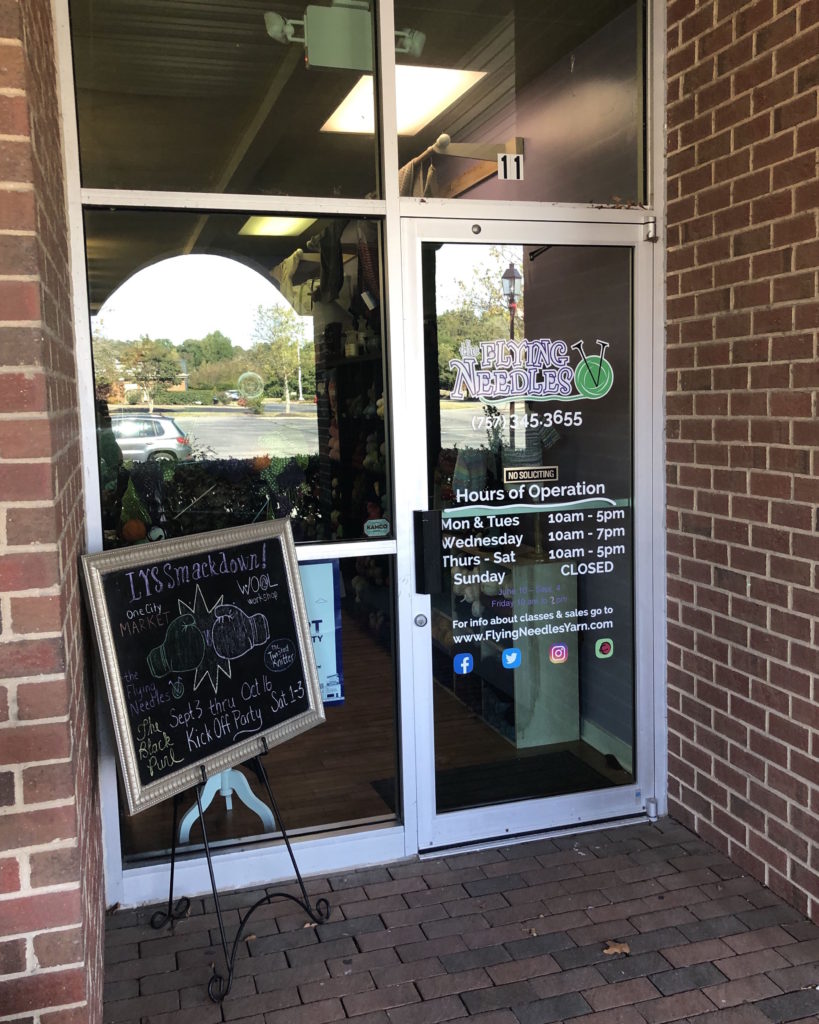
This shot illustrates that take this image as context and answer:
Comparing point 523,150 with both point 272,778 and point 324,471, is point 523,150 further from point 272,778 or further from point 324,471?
point 272,778

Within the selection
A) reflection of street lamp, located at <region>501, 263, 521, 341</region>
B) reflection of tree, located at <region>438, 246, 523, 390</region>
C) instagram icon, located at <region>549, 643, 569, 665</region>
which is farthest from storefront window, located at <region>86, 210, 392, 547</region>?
instagram icon, located at <region>549, 643, 569, 665</region>

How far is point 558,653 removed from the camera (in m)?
3.64

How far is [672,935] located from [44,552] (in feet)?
7.50

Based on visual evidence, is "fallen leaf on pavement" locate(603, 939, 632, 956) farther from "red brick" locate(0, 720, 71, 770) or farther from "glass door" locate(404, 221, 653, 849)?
"red brick" locate(0, 720, 71, 770)

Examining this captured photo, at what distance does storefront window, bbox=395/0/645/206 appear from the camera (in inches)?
127

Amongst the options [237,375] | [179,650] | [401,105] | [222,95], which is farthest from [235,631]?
[401,105]

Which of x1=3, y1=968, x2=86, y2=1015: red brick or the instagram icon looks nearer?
x1=3, y1=968, x2=86, y2=1015: red brick

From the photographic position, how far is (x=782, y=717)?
301 cm

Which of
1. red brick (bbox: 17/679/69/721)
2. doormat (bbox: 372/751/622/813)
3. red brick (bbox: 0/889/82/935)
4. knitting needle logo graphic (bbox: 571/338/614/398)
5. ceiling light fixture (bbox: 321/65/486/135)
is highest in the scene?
ceiling light fixture (bbox: 321/65/486/135)

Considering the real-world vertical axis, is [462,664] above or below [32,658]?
below

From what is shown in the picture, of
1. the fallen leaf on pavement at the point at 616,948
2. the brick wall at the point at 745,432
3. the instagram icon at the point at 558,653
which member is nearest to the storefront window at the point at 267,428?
the instagram icon at the point at 558,653

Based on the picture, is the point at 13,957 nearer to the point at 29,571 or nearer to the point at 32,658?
the point at 32,658

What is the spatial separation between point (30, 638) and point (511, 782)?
2218 millimetres

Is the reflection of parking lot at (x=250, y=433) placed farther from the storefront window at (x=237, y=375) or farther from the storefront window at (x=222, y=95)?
the storefront window at (x=222, y=95)
